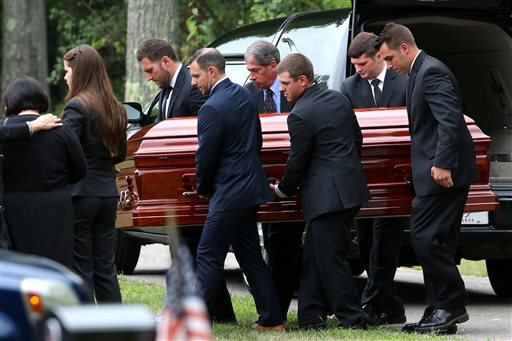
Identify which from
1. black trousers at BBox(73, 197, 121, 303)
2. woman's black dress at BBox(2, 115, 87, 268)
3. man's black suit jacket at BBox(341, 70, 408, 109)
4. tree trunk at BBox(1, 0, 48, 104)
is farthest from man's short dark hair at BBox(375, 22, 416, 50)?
tree trunk at BBox(1, 0, 48, 104)

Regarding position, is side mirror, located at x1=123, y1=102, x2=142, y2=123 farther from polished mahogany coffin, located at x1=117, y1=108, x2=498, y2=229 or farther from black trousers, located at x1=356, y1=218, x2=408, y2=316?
black trousers, located at x1=356, y1=218, x2=408, y2=316

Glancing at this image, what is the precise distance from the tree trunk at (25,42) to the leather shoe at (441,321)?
17.0 m

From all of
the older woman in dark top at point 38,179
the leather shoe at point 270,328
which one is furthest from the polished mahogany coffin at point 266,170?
the older woman in dark top at point 38,179

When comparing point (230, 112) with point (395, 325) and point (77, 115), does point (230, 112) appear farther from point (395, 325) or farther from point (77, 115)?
point (395, 325)

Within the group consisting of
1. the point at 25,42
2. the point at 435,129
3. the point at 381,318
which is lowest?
the point at 25,42

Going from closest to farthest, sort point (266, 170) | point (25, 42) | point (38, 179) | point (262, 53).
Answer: point (38, 179) → point (266, 170) → point (262, 53) → point (25, 42)

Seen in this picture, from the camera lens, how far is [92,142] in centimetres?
787

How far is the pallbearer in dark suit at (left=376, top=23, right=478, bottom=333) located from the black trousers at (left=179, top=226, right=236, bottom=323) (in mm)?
1191

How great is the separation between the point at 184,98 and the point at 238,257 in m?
1.16

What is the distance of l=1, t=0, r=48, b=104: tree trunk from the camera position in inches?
963

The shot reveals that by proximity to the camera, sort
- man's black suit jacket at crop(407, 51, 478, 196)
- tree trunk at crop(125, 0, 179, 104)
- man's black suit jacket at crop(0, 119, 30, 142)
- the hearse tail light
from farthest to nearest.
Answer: tree trunk at crop(125, 0, 179, 104), man's black suit jacket at crop(407, 51, 478, 196), man's black suit jacket at crop(0, 119, 30, 142), the hearse tail light

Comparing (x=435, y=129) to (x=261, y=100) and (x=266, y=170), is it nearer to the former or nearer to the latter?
(x=266, y=170)

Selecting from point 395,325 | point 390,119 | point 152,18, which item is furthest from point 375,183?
point 152,18

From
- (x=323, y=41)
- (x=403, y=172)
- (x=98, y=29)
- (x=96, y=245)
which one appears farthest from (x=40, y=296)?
(x=98, y=29)
